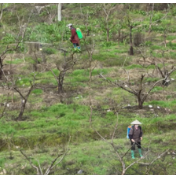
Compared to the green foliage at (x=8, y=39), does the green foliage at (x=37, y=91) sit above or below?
below

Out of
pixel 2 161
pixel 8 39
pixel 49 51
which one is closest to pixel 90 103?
pixel 2 161

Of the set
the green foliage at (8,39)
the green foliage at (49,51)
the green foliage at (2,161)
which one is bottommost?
the green foliage at (2,161)

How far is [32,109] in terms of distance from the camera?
12758 mm

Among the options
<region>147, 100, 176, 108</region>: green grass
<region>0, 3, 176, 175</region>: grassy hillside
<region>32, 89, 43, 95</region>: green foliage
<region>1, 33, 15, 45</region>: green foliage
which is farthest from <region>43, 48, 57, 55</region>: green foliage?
<region>147, 100, 176, 108</region>: green grass

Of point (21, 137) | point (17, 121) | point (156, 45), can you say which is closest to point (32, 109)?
point (17, 121)

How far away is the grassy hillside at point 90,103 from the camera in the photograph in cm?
959

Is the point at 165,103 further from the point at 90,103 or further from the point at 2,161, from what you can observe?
the point at 2,161

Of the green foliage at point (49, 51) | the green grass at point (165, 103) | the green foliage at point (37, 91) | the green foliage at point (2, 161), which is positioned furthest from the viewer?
the green foliage at point (49, 51)

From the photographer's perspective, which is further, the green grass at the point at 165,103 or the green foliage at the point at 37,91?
the green foliage at the point at 37,91

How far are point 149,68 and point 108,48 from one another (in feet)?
11.0

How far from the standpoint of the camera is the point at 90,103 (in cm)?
1070

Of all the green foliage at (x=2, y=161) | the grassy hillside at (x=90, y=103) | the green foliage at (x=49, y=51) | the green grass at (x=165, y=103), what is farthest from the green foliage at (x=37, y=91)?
the green foliage at (x=2, y=161)

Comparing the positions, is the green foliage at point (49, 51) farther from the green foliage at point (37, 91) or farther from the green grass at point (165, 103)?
the green grass at point (165, 103)

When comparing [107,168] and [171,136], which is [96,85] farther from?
[107,168]
